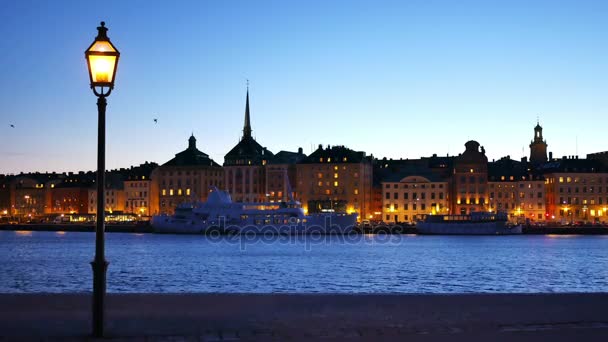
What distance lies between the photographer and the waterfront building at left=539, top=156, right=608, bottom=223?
127000 millimetres

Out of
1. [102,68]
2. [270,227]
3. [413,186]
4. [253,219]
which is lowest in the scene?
[270,227]

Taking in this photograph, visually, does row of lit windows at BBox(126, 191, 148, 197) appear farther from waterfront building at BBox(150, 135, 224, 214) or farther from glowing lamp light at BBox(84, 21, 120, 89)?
glowing lamp light at BBox(84, 21, 120, 89)

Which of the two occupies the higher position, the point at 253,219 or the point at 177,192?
the point at 177,192

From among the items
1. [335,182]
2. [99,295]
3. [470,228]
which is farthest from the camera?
[335,182]

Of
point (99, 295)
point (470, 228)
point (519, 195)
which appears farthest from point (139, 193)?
point (99, 295)

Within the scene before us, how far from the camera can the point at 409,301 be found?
50.0 feet

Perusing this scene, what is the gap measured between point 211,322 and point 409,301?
4.19m

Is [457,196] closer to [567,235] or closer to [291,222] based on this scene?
[567,235]

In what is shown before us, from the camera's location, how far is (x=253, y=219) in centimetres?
10638

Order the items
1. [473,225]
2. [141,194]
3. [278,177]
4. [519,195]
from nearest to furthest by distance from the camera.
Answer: [473,225], [519,195], [278,177], [141,194]

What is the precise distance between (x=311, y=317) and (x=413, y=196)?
11536 centimetres

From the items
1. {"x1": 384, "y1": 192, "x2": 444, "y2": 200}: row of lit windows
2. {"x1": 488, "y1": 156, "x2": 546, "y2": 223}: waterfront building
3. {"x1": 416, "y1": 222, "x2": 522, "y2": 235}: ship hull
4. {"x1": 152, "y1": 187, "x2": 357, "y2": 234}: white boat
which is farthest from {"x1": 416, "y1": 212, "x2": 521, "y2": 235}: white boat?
{"x1": 488, "y1": 156, "x2": 546, "y2": 223}: waterfront building

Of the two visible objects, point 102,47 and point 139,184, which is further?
point 139,184

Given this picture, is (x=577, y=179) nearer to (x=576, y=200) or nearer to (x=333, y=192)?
(x=576, y=200)
